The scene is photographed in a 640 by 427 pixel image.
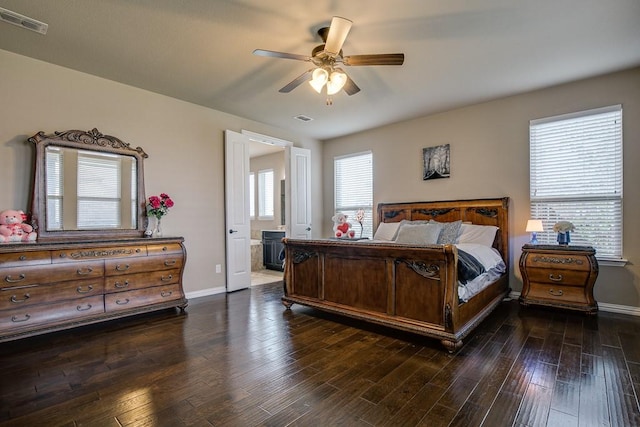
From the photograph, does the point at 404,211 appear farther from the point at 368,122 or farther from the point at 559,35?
the point at 559,35

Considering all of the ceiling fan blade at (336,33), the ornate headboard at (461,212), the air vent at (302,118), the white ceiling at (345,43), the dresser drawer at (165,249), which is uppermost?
the white ceiling at (345,43)

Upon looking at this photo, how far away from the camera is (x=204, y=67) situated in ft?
11.2

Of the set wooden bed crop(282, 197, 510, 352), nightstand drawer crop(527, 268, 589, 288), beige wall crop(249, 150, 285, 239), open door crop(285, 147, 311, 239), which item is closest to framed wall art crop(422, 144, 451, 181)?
wooden bed crop(282, 197, 510, 352)

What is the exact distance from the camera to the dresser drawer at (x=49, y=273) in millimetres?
2707

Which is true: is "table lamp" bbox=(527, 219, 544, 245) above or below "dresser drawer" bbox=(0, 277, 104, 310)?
above

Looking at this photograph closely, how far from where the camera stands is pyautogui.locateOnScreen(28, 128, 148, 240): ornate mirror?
10.7ft

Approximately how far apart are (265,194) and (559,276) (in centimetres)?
642

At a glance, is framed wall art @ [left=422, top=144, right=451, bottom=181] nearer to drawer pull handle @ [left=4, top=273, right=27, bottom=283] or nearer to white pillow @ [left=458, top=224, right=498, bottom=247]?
white pillow @ [left=458, top=224, right=498, bottom=247]

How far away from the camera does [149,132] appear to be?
4109mm

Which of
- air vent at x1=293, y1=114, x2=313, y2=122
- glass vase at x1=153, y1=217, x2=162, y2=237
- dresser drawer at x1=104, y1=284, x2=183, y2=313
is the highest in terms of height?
air vent at x1=293, y1=114, x2=313, y2=122

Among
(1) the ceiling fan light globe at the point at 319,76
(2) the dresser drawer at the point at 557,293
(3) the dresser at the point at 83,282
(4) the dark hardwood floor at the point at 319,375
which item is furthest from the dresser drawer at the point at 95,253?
(2) the dresser drawer at the point at 557,293

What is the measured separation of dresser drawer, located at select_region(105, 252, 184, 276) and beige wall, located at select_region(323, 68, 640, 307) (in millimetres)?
3502

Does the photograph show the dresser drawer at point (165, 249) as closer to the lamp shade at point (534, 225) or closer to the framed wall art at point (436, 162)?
the framed wall art at point (436, 162)

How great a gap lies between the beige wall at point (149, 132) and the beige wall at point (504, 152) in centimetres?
217
